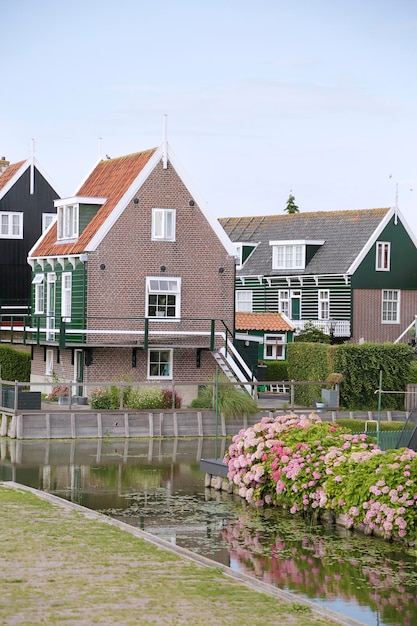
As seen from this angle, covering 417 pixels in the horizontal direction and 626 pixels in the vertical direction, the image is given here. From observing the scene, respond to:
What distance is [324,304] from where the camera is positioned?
58.2m

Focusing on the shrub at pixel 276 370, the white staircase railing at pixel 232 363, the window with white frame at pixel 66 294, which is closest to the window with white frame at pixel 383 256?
the shrub at pixel 276 370

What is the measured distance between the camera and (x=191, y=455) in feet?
109

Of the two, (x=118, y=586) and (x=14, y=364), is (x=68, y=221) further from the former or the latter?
(x=118, y=586)

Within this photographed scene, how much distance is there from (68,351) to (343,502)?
24.8 metres

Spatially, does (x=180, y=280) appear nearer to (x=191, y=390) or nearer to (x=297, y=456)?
(x=191, y=390)

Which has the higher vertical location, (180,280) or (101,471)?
(180,280)

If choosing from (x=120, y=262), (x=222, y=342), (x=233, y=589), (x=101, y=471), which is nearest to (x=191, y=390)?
(x=222, y=342)

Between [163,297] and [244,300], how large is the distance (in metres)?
19.3

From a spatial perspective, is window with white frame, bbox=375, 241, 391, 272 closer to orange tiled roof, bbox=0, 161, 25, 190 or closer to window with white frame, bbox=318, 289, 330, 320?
window with white frame, bbox=318, 289, 330, 320

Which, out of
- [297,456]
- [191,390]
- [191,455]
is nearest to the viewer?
[297,456]

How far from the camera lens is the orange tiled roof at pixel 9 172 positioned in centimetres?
5584

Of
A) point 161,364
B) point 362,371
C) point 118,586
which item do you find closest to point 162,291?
point 161,364

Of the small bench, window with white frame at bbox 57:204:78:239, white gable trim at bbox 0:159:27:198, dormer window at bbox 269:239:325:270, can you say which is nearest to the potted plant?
window with white frame at bbox 57:204:78:239

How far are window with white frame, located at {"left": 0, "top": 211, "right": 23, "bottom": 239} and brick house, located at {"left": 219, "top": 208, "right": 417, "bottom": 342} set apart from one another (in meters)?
13.4
